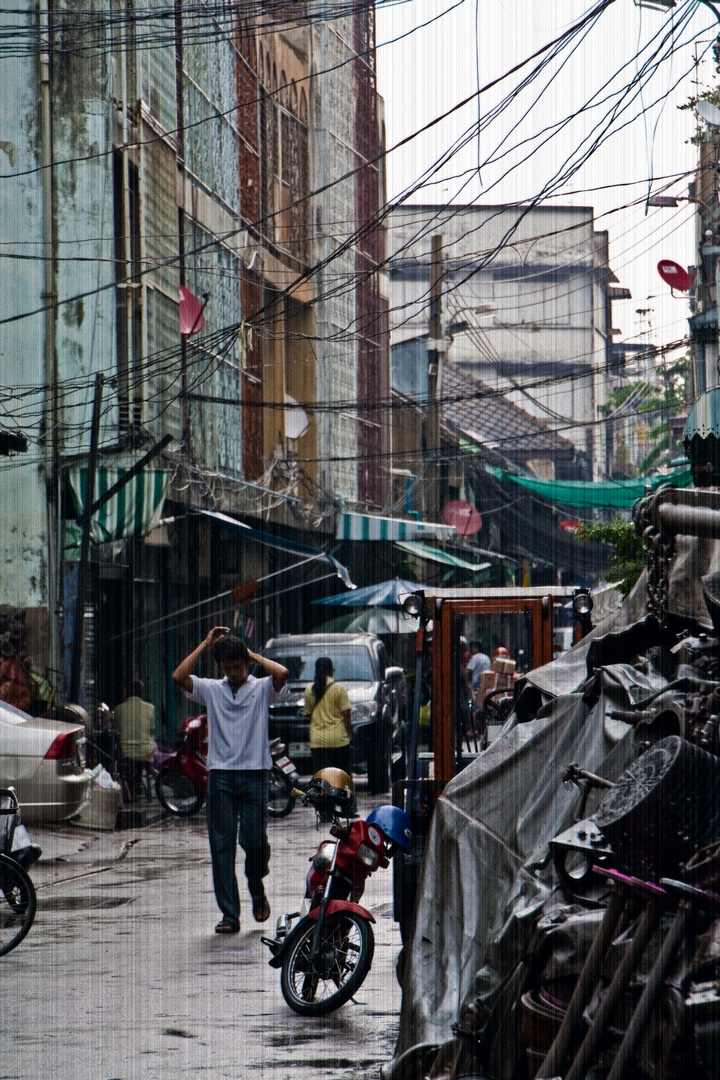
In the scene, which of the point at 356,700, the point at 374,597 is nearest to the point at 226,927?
the point at 356,700

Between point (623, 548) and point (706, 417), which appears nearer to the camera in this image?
point (706, 417)

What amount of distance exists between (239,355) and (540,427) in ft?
87.2

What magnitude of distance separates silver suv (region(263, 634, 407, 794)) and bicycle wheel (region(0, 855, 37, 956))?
Result: 8885 millimetres

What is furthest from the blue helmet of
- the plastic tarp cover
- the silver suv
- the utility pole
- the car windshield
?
the utility pole

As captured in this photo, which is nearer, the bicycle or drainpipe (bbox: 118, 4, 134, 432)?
the bicycle

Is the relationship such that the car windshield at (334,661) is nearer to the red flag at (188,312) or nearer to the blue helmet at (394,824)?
the red flag at (188,312)

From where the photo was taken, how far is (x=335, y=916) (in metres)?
6.13

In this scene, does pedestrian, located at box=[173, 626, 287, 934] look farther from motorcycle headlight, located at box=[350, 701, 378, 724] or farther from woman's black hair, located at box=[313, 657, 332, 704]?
motorcycle headlight, located at box=[350, 701, 378, 724]

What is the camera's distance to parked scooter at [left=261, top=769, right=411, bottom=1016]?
6.09m

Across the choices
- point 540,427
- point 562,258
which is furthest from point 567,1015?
point 562,258

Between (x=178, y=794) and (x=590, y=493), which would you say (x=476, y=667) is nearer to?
(x=590, y=493)

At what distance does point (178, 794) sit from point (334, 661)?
472cm

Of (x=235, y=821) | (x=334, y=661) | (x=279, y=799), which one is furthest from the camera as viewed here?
(x=334, y=661)

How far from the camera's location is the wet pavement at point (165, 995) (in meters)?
5.32
